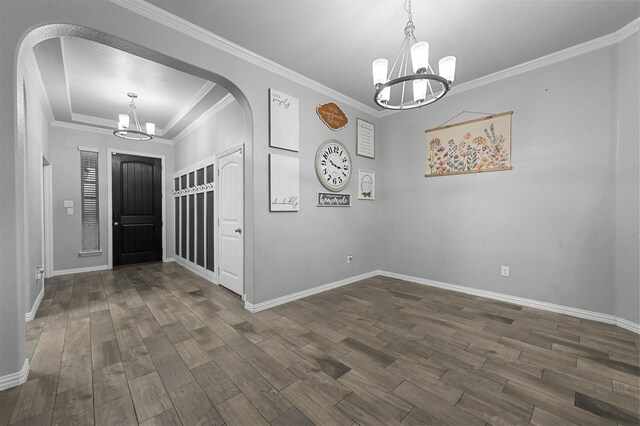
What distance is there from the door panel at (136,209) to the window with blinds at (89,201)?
0.27 metres

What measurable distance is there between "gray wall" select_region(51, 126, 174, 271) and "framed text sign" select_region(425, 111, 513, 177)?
6085 millimetres

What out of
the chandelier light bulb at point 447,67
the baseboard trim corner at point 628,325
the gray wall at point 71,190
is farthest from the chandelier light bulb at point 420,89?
the gray wall at point 71,190

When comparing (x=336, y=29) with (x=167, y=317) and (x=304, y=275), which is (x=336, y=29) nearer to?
(x=304, y=275)

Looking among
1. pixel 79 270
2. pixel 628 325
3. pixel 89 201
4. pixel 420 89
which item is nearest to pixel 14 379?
pixel 420 89

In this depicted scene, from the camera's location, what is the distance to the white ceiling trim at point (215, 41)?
7.02 feet

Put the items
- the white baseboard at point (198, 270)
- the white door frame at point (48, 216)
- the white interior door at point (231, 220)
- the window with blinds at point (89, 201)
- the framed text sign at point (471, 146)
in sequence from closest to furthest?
the framed text sign at point (471, 146) < the white interior door at point (231, 220) < the white baseboard at point (198, 270) < the white door frame at point (48, 216) < the window with blinds at point (89, 201)

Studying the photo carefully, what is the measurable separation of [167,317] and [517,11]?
4.48 meters

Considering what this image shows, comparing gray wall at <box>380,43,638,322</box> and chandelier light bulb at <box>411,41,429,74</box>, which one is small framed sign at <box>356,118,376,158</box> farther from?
chandelier light bulb at <box>411,41,429,74</box>

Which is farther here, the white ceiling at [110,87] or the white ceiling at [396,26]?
the white ceiling at [110,87]

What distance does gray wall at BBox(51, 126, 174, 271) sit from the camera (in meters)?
4.79

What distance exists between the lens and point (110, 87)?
3734 mm

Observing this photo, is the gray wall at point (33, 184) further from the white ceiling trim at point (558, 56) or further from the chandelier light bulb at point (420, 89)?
the white ceiling trim at point (558, 56)

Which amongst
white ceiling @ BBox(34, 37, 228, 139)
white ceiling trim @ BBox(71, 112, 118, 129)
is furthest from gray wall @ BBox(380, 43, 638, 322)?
white ceiling trim @ BBox(71, 112, 118, 129)

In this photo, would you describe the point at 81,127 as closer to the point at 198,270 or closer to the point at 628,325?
the point at 198,270
